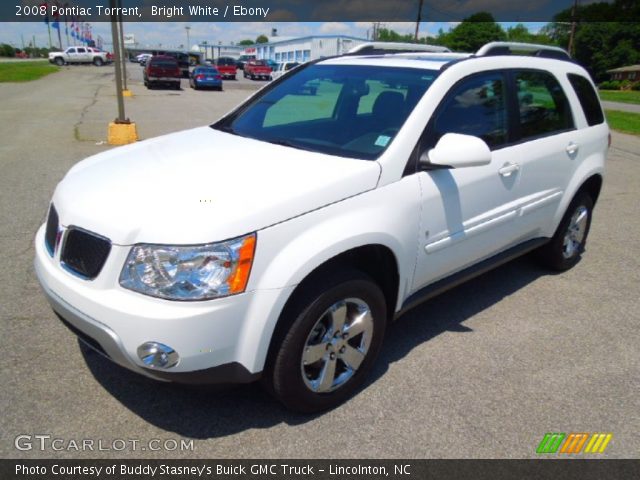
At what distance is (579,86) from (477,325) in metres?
2.38

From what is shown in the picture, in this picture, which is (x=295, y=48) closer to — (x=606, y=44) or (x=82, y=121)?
(x=606, y=44)

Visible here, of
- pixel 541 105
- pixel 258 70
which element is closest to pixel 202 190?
pixel 541 105

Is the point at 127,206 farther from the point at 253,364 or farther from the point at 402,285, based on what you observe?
the point at 402,285

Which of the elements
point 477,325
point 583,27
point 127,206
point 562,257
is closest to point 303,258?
point 127,206

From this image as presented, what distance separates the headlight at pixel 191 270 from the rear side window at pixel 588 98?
3.64 meters

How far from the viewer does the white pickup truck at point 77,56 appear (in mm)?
56500

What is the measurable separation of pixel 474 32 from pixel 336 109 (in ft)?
315

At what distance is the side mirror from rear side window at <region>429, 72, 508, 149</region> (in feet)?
0.75

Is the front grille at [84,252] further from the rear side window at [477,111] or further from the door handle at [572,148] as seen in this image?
the door handle at [572,148]

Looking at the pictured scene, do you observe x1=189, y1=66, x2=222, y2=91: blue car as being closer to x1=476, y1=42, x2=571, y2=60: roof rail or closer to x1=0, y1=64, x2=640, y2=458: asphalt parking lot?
x1=0, y1=64, x2=640, y2=458: asphalt parking lot

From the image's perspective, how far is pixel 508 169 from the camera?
11.7 ft

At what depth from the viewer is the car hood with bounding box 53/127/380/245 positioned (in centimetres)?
227

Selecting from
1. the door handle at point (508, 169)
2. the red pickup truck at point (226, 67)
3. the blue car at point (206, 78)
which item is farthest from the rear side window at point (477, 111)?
the red pickup truck at point (226, 67)

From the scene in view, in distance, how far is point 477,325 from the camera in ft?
12.6
